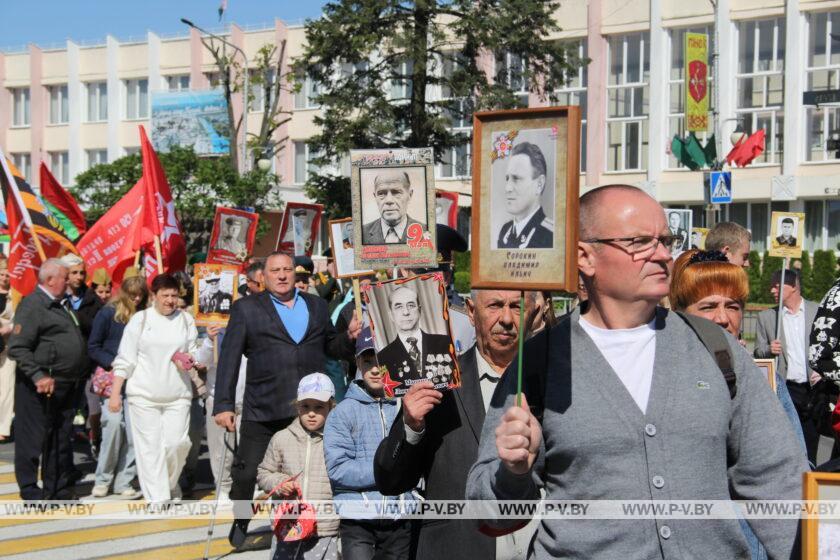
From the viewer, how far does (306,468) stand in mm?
6852

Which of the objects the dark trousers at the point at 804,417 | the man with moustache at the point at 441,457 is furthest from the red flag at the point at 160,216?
the man with moustache at the point at 441,457

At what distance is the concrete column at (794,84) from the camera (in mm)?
42281

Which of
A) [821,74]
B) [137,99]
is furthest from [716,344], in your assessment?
[137,99]

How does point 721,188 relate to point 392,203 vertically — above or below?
above

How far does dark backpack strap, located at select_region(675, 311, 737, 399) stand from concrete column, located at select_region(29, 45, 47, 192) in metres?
63.6

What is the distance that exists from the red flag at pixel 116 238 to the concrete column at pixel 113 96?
4849 cm

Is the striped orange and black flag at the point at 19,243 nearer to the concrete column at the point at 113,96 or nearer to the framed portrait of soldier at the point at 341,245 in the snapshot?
the framed portrait of soldier at the point at 341,245

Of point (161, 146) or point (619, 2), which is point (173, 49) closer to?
point (161, 146)

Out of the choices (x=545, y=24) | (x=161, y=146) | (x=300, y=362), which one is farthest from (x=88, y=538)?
(x=161, y=146)

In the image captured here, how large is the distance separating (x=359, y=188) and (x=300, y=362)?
3.39 meters

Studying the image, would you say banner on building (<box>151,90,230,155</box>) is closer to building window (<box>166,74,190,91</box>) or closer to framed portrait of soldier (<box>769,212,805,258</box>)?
building window (<box>166,74,190,91</box>)

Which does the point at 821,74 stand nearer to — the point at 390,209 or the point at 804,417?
the point at 804,417

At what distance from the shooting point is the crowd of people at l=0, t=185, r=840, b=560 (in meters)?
3.10

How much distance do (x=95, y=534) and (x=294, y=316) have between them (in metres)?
2.38
